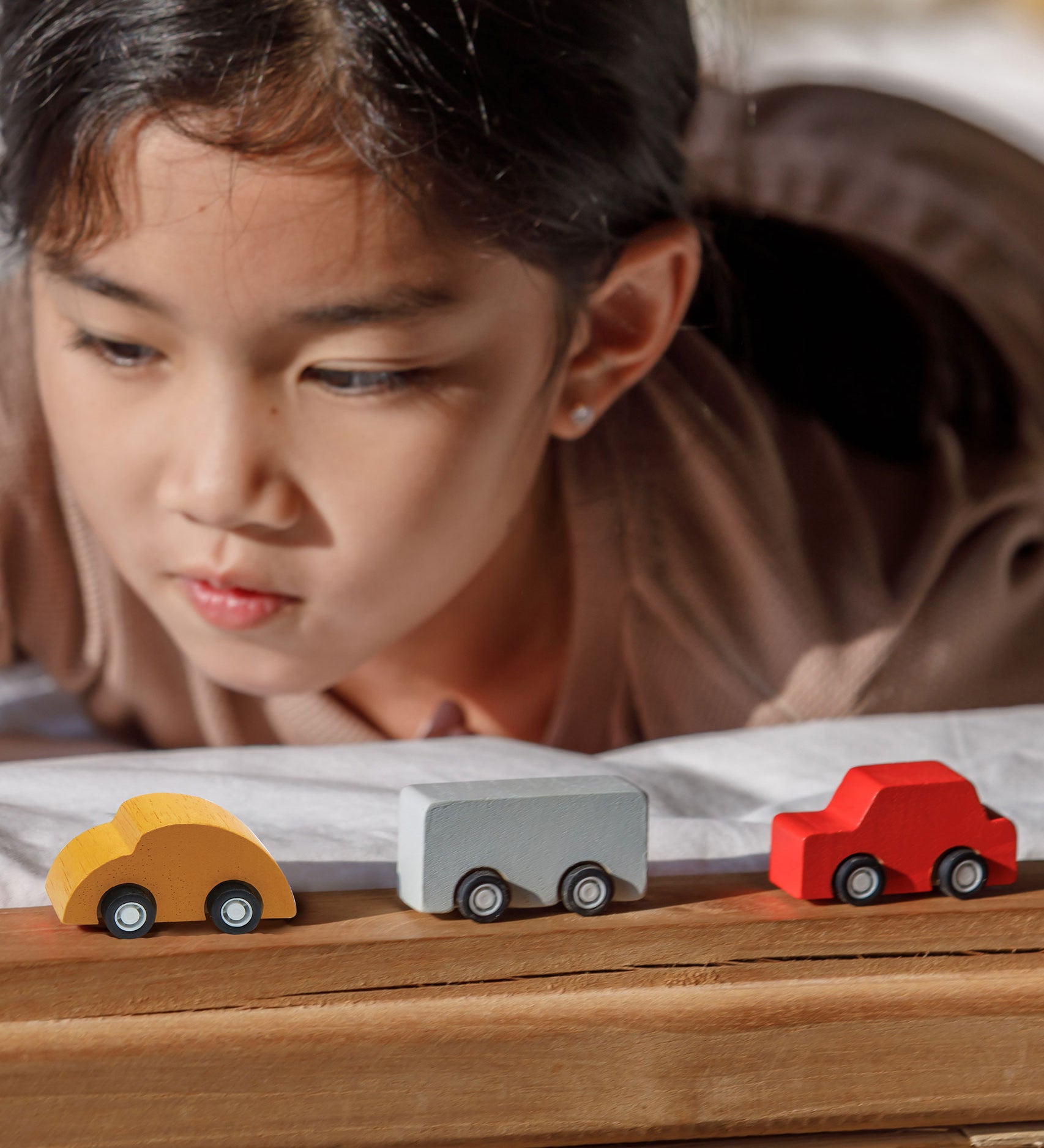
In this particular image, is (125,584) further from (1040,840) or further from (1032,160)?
(1032,160)

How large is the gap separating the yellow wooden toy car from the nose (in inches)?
6.8

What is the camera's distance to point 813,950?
46 cm

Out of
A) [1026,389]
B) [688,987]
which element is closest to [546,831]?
[688,987]

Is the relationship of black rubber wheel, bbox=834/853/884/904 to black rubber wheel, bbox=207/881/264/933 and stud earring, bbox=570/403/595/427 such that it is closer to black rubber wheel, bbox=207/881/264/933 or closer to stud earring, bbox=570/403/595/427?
black rubber wheel, bbox=207/881/264/933

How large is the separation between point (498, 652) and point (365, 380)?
0.32m

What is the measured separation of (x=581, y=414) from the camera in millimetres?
721

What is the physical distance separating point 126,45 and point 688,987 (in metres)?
0.41

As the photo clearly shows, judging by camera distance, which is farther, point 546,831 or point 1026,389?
point 1026,389

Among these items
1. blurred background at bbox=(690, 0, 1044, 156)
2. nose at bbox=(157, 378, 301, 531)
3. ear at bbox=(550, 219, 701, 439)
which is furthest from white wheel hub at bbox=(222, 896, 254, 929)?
blurred background at bbox=(690, 0, 1044, 156)

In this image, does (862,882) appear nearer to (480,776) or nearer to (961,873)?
(961,873)

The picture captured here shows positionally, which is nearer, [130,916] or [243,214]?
[130,916]

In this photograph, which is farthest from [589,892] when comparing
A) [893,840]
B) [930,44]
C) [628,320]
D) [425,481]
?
[930,44]

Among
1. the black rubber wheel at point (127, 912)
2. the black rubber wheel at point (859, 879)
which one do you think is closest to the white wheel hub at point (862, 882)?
the black rubber wheel at point (859, 879)

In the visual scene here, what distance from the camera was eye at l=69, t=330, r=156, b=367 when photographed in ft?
1.97
